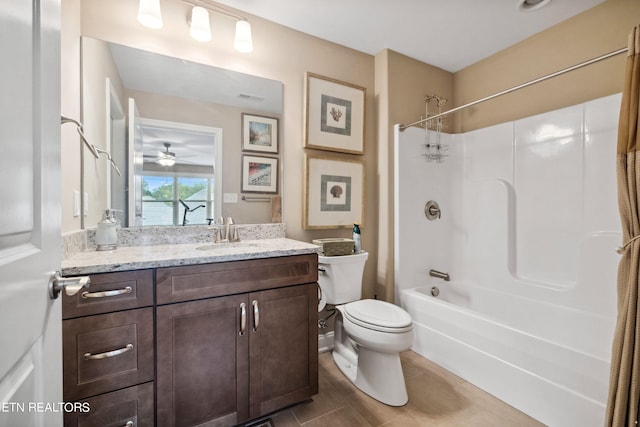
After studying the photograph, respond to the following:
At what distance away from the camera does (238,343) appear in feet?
4.30

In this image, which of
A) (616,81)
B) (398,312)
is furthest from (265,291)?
(616,81)

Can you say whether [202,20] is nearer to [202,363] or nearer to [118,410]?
[202,363]

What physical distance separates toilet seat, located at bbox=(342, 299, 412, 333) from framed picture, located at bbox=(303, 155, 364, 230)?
67 cm

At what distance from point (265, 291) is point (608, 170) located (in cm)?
224

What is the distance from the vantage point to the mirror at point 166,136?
4.99ft

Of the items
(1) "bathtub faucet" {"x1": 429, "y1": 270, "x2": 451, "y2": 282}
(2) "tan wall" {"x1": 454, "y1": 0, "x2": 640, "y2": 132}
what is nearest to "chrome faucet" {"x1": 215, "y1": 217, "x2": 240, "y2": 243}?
(1) "bathtub faucet" {"x1": 429, "y1": 270, "x2": 451, "y2": 282}

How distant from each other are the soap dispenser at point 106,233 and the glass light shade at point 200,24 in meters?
1.13

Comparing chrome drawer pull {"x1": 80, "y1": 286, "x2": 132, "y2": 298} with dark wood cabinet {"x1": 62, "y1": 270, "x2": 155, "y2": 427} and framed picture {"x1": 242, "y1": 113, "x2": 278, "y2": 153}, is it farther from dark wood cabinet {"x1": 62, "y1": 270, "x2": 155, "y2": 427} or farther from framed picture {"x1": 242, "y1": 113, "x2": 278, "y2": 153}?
framed picture {"x1": 242, "y1": 113, "x2": 278, "y2": 153}

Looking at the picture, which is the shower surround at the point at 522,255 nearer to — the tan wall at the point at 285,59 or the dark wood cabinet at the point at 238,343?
the tan wall at the point at 285,59

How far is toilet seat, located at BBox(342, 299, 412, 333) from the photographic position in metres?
1.57

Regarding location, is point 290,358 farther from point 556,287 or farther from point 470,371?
point 556,287

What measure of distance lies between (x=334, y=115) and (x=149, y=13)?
1.29m

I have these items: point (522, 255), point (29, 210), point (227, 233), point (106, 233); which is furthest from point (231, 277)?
point (522, 255)

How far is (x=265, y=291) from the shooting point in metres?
1.38
